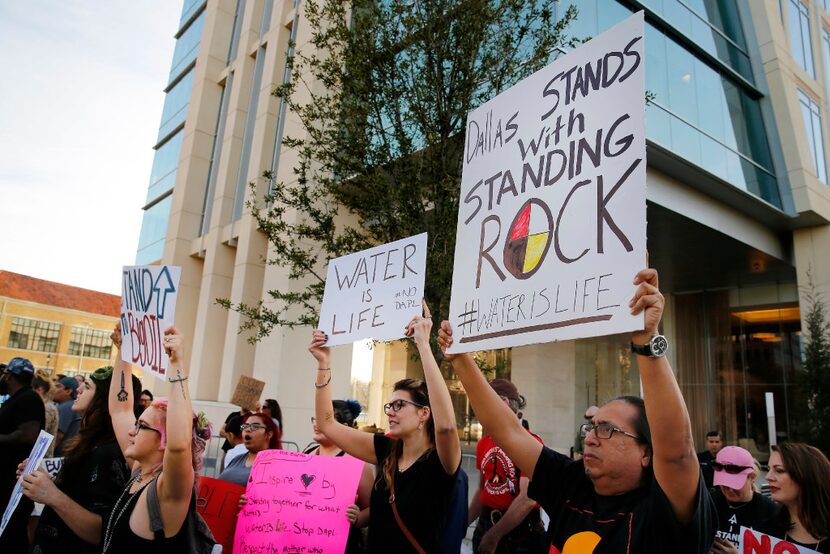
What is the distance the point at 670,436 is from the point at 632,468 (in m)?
0.37

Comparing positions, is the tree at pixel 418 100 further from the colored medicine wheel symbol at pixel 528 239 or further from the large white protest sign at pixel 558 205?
the colored medicine wheel symbol at pixel 528 239

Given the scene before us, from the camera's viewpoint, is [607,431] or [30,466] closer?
[607,431]

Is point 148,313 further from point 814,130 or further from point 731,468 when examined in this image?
point 814,130

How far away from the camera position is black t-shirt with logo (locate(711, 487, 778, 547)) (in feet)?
11.3

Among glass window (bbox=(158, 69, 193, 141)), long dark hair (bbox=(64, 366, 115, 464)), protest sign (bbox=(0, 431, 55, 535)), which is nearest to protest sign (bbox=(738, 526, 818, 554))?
long dark hair (bbox=(64, 366, 115, 464))

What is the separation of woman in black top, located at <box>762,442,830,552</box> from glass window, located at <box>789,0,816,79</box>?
19405 millimetres

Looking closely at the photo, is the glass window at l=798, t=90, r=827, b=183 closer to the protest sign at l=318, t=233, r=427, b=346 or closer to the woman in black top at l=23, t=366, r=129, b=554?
the protest sign at l=318, t=233, r=427, b=346

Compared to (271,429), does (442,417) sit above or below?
above

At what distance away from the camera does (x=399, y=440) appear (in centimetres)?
333

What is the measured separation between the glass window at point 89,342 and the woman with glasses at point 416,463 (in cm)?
7547

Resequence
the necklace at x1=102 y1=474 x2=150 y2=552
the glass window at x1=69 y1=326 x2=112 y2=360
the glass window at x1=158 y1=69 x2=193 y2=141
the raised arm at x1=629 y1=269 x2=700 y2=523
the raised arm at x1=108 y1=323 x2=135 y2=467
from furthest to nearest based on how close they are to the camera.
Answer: the glass window at x1=69 y1=326 x2=112 y2=360 → the glass window at x1=158 y1=69 x2=193 y2=141 → the raised arm at x1=108 y1=323 x2=135 y2=467 → the necklace at x1=102 y1=474 x2=150 y2=552 → the raised arm at x1=629 y1=269 x2=700 y2=523

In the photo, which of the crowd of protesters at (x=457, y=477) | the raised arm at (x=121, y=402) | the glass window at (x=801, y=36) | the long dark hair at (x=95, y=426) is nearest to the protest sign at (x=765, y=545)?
the crowd of protesters at (x=457, y=477)

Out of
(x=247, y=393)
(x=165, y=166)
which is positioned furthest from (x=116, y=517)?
(x=165, y=166)

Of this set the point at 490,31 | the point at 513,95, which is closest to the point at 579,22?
the point at 490,31
